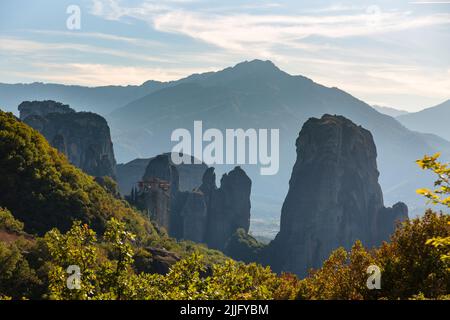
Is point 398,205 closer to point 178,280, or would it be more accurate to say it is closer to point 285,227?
point 285,227

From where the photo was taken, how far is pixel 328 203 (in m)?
189

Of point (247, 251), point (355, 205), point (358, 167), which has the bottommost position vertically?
point (247, 251)

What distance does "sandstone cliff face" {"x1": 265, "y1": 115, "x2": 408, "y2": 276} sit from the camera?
184875mm

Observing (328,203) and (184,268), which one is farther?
(328,203)

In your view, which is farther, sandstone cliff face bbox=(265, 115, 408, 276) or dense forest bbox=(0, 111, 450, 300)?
sandstone cliff face bbox=(265, 115, 408, 276)

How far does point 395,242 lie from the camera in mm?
37469

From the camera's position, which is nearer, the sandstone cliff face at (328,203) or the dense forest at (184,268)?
the dense forest at (184,268)

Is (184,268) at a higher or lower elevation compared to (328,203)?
higher

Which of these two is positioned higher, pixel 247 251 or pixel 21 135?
pixel 21 135

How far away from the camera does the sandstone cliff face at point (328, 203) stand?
184875 millimetres

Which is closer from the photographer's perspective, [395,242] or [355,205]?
[395,242]
